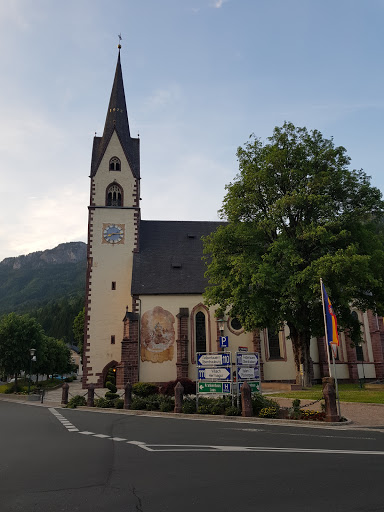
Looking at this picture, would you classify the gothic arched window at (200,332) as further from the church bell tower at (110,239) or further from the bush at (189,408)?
the bush at (189,408)

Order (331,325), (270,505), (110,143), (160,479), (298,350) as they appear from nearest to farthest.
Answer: (270,505)
(160,479)
(331,325)
(298,350)
(110,143)

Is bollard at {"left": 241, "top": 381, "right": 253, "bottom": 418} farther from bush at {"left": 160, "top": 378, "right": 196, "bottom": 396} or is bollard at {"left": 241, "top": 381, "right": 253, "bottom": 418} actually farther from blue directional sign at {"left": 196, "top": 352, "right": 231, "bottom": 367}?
bush at {"left": 160, "top": 378, "right": 196, "bottom": 396}

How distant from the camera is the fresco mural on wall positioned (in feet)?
105

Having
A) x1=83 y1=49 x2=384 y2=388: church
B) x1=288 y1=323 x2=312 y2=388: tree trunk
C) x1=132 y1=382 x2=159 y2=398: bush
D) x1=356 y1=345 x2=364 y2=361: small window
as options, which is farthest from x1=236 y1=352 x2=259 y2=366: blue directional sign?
x1=356 y1=345 x2=364 y2=361: small window

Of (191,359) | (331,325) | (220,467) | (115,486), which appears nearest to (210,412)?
(331,325)

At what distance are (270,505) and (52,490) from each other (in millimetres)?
2907

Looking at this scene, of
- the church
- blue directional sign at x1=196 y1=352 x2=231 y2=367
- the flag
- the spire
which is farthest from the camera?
the spire

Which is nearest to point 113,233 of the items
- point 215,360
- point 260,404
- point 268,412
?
point 215,360

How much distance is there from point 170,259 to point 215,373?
64.9 feet

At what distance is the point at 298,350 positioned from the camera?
950 inches

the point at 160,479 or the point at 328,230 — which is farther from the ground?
the point at 328,230

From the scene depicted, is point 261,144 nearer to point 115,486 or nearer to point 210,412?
point 210,412

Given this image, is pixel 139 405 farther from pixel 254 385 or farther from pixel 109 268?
pixel 109 268

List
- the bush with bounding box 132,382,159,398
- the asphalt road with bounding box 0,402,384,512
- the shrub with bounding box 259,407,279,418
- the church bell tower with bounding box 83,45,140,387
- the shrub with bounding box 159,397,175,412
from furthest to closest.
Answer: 1. the church bell tower with bounding box 83,45,140,387
2. the bush with bounding box 132,382,159,398
3. the shrub with bounding box 159,397,175,412
4. the shrub with bounding box 259,407,279,418
5. the asphalt road with bounding box 0,402,384,512
